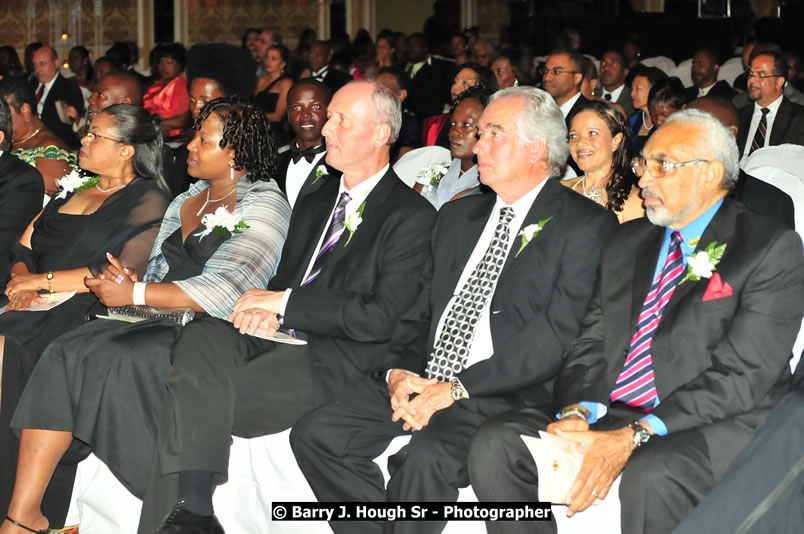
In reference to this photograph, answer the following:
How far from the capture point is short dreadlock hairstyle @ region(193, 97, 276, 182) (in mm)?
3617

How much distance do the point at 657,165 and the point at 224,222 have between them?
152 centimetres

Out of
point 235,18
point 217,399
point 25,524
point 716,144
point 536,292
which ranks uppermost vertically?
point 235,18

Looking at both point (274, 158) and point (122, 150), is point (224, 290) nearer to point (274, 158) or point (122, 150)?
point (274, 158)

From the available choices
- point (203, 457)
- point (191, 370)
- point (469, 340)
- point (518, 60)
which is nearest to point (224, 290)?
point (191, 370)

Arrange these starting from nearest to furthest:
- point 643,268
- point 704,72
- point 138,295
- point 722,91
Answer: point 643,268
point 138,295
point 722,91
point 704,72

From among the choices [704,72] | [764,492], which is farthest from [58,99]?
[764,492]

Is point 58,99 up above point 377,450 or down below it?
above

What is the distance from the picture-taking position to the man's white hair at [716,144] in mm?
2645

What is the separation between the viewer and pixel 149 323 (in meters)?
3.36

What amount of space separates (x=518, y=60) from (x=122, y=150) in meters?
4.74

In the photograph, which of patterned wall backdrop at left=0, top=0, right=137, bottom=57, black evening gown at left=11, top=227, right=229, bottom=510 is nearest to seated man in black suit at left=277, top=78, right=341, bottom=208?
black evening gown at left=11, top=227, right=229, bottom=510

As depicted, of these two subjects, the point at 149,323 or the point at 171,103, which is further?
the point at 171,103

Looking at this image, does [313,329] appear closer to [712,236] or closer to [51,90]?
[712,236]

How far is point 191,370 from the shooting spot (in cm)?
296
